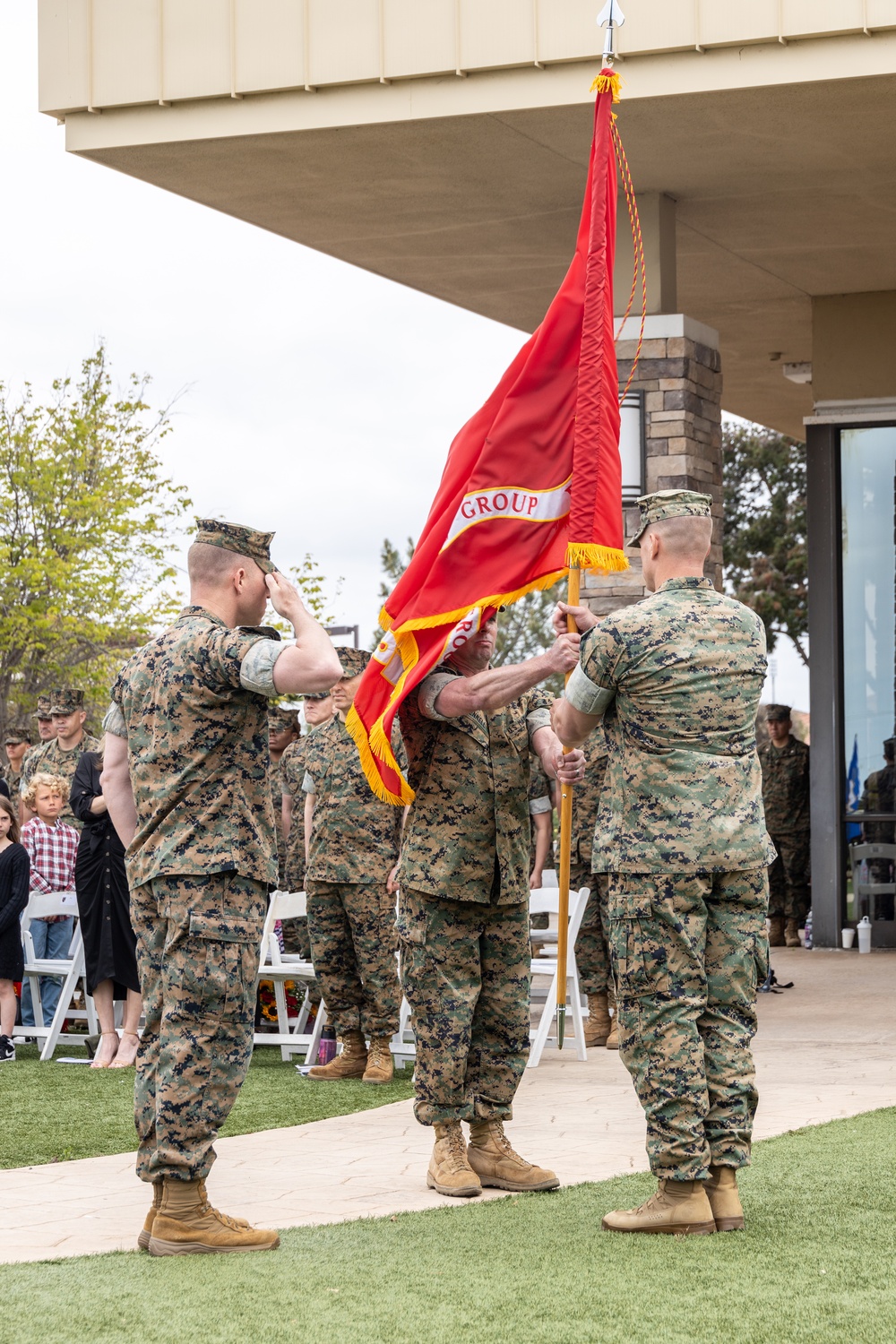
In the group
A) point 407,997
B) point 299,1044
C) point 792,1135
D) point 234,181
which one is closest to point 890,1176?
point 792,1135

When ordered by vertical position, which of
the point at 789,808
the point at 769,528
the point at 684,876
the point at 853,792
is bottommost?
the point at 684,876

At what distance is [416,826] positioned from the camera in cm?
612

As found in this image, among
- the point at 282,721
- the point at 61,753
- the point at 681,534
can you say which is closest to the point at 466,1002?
the point at 681,534

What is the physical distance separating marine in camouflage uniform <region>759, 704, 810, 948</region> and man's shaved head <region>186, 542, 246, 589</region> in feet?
34.6

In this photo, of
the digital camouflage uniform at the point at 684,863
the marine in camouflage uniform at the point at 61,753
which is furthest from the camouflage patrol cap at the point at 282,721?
the digital camouflage uniform at the point at 684,863

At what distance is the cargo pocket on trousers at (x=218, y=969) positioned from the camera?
5176mm

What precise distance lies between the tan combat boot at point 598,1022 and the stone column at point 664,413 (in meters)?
2.58

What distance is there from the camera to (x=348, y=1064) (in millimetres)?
9109

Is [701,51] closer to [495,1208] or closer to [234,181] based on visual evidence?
[234,181]

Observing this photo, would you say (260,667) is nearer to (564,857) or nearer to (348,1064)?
(564,857)

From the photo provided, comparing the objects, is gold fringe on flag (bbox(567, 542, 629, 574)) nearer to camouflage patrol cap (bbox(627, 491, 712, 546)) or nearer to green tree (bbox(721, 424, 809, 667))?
camouflage patrol cap (bbox(627, 491, 712, 546))

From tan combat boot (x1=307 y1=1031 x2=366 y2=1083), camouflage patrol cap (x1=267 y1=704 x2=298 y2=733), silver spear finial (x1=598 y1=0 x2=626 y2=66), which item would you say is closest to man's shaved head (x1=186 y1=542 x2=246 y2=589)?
silver spear finial (x1=598 y1=0 x2=626 y2=66)

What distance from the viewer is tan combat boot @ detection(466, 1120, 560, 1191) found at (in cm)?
604

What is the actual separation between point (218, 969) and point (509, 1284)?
48.6 inches
